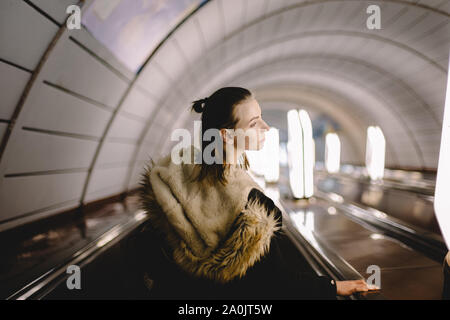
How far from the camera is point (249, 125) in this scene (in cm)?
129

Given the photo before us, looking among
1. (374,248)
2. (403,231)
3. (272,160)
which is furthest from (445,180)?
(272,160)

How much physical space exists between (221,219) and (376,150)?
32.0ft

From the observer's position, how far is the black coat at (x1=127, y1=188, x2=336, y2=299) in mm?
1303

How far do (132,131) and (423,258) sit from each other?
684cm

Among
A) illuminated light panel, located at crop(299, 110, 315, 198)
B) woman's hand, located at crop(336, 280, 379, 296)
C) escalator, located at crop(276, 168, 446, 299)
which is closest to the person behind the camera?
woman's hand, located at crop(336, 280, 379, 296)

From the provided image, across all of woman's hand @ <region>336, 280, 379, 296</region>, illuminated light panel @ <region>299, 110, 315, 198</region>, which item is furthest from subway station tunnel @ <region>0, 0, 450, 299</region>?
illuminated light panel @ <region>299, 110, 315, 198</region>

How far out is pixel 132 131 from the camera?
7078mm

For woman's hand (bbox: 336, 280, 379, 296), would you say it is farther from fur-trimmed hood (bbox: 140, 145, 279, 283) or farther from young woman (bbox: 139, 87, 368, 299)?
fur-trimmed hood (bbox: 140, 145, 279, 283)

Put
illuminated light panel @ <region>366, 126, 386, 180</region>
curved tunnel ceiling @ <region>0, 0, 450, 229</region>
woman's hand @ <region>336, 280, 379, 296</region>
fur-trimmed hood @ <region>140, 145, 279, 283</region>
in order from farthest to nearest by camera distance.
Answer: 1. illuminated light panel @ <region>366, 126, 386, 180</region>
2. curved tunnel ceiling @ <region>0, 0, 450, 229</region>
3. woman's hand @ <region>336, 280, 379, 296</region>
4. fur-trimmed hood @ <region>140, 145, 279, 283</region>

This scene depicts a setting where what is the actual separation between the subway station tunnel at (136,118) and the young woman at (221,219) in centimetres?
147

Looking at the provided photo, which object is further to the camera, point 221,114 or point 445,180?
point 445,180

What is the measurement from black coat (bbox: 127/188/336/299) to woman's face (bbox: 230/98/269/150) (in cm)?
26

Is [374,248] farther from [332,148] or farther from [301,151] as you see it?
[332,148]
